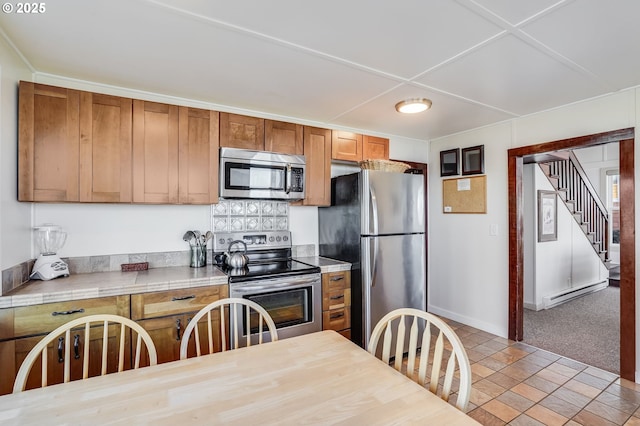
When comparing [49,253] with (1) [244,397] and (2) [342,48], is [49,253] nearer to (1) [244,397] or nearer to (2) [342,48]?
(1) [244,397]

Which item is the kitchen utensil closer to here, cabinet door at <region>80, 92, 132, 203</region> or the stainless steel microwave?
the stainless steel microwave

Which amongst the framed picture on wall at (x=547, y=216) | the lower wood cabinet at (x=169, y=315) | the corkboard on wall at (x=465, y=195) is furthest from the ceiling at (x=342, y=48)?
the framed picture on wall at (x=547, y=216)

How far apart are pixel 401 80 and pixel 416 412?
2.04 meters

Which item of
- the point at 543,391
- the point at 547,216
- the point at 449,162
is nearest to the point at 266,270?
the point at 543,391

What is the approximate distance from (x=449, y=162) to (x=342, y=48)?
2526 mm

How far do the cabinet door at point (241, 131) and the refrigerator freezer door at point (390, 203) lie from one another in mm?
997

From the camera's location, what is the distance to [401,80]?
7.36 ft

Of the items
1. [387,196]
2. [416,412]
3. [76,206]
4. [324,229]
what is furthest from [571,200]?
[76,206]

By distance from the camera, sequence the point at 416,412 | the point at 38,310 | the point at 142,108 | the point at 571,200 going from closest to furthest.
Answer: the point at 416,412 → the point at 38,310 → the point at 142,108 → the point at 571,200

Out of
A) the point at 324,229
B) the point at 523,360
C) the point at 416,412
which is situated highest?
the point at 324,229

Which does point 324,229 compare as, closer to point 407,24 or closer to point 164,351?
point 164,351

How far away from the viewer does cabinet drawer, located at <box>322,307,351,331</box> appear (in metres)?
2.76

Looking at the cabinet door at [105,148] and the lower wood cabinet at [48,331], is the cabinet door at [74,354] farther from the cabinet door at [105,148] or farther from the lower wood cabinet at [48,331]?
the cabinet door at [105,148]

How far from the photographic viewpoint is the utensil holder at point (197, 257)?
2664mm
